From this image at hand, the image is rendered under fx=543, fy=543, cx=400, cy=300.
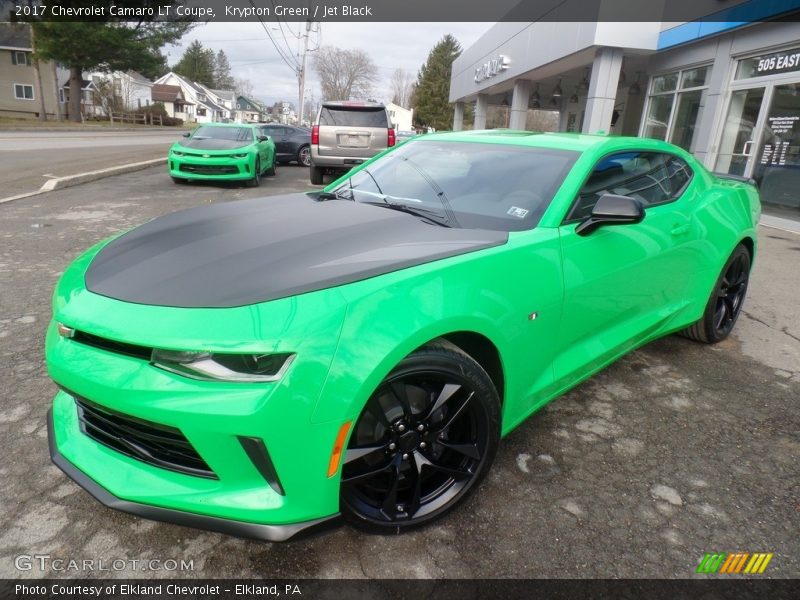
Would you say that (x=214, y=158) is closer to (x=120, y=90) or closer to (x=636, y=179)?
(x=636, y=179)

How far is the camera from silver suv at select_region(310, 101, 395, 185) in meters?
11.5

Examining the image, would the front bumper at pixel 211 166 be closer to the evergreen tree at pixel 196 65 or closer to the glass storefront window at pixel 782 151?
the glass storefront window at pixel 782 151

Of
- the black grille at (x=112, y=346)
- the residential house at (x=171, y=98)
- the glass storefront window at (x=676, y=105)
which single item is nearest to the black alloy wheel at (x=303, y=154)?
the glass storefront window at (x=676, y=105)

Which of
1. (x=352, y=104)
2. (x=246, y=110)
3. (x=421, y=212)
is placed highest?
(x=246, y=110)

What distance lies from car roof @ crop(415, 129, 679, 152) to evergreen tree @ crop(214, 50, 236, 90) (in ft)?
422

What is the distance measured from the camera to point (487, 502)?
2203 mm

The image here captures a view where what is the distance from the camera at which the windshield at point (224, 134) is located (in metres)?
11.5

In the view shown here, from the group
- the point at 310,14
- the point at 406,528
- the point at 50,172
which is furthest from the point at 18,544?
the point at 310,14

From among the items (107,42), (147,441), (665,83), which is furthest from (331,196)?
(107,42)

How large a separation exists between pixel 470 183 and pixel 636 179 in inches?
40.5

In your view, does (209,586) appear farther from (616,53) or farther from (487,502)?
(616,53)

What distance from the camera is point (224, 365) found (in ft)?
5.18

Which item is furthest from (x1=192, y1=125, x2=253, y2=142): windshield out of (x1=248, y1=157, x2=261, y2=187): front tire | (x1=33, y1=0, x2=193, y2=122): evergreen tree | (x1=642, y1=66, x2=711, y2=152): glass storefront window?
(x1=33, y1=0, x2=193, y2=122): evergreen tree

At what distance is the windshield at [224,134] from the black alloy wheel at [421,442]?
10877mm
